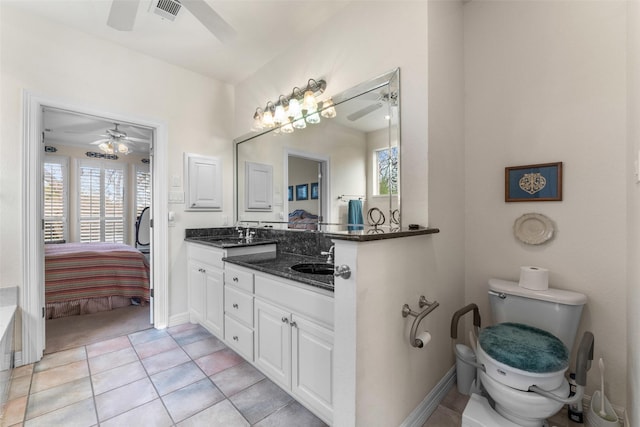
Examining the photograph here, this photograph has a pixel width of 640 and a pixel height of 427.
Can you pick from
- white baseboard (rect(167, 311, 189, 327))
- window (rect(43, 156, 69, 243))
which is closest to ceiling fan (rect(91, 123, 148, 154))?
window (rect(43, 156, 69, 243))

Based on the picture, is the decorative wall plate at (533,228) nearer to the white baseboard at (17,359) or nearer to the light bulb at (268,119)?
the light bulb at (268,119)

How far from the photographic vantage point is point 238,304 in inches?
80.0

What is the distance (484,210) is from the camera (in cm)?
192

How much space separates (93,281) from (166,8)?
117 inches

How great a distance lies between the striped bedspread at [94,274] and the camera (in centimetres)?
299

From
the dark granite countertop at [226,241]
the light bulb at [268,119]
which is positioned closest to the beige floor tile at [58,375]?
the dark granite countertop at [226,241]

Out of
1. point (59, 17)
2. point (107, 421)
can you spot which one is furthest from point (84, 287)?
point (59, 17)

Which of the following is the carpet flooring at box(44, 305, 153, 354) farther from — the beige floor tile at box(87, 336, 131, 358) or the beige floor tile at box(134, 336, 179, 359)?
the beige floor tile at box(134, 336, 179, 359)

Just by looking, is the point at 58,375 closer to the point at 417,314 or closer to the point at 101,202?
the point at 417,314

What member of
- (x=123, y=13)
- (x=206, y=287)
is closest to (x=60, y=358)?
(x=206, y=287)

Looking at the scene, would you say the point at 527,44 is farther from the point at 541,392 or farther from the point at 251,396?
the point at 251,396

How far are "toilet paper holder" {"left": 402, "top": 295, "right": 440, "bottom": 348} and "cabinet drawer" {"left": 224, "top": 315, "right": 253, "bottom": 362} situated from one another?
110 centimetres

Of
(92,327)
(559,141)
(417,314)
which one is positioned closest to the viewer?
(417,314)

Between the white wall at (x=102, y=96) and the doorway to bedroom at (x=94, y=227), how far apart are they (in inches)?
7.0
